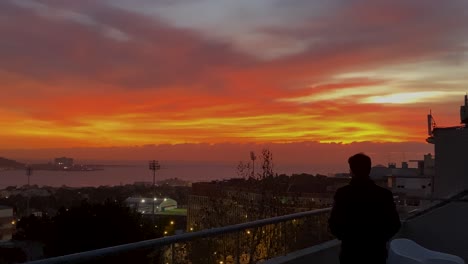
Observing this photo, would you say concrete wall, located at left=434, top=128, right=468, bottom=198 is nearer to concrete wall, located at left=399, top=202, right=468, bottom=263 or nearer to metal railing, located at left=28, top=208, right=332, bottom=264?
concrete wall, located at left=399, top=202, right=468, bottom=263

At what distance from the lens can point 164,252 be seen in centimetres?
541

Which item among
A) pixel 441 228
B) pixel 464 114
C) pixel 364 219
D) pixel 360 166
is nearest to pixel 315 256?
pixel 364 219

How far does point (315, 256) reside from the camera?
6855 mm

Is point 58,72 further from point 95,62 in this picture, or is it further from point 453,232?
point 453,232

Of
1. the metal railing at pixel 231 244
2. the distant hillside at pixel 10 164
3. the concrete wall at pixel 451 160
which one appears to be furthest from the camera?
the distant hillside at pixel 10 164

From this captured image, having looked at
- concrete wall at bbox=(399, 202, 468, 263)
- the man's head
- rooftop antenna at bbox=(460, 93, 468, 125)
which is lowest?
concrete wall at bbox=(399, 202, 468, 263)

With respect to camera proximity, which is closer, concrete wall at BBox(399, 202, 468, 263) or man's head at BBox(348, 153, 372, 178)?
man's head at BBox(348, 153, 372, 178)

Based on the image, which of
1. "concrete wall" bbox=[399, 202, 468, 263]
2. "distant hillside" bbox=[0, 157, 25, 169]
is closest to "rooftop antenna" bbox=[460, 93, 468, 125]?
"concrete wall" bbox=[399, 202, 468, 263]

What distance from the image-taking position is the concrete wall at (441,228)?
9.52m

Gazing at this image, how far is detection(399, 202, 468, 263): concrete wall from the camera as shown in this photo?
31.2ft

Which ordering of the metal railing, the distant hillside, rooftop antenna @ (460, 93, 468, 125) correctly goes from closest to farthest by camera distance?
the metal railing
rooftop antenna @ (460, 93, 468, 125)
the distant hillside

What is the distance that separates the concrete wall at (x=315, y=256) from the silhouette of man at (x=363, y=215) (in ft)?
6.31

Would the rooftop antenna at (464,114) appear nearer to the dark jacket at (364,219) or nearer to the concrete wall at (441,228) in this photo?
the concrete wall at (441,228)

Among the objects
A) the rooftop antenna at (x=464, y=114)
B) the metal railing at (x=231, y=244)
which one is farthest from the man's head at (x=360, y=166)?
the rooftop antenna at (x=464, y=114)
